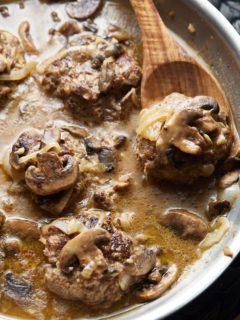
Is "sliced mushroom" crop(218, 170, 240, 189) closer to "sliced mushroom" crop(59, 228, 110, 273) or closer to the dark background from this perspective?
the dark background

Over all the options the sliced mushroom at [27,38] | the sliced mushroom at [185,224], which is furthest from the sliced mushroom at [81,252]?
the sliced mushroom at [27,38]

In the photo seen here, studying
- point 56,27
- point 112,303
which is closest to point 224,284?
point 112,303

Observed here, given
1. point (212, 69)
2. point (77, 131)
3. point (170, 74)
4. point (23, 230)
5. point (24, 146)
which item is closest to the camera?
point (23, 230)

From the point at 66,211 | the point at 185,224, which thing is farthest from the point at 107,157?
the point at 185,224

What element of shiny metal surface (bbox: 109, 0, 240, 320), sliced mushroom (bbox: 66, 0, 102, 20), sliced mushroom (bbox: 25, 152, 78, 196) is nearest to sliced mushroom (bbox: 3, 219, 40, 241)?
sliced mushroom (bbox: 25, 152, 78, 196)

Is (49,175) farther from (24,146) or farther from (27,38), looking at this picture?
(27,38)

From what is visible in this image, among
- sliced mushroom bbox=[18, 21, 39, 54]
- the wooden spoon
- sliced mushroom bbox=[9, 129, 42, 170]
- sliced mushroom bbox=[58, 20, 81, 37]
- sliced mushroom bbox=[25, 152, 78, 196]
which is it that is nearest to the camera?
sliced mushroom bbox=[25, 152, 78, 196]
